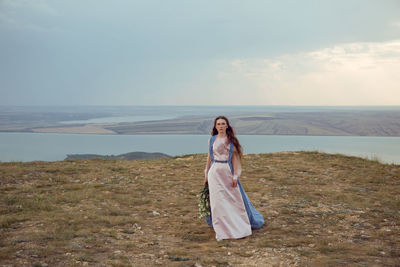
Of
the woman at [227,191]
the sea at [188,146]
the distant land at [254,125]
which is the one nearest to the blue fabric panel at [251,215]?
the woman at [227,191]

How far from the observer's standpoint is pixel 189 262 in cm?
460

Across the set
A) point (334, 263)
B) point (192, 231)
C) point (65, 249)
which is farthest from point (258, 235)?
point (65, 249)

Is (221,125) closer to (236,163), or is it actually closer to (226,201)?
(236,163)

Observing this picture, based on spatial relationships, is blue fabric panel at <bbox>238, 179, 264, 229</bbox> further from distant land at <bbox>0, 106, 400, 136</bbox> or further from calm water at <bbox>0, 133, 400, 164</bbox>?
distant land at <bbox>0, 106, 400, 136</bbox>

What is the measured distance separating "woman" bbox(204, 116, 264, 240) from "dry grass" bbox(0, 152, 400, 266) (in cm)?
29

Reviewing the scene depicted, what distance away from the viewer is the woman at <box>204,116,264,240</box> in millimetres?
5996

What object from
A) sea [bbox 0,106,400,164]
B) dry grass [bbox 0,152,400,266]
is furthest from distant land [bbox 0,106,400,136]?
dry grass [bbox 0,152,400,266]

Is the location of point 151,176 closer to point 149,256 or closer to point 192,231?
point 192,231

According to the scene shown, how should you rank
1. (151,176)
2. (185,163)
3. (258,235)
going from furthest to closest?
(185,163)
(151,176)
(258,235)

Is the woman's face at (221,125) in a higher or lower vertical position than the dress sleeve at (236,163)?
higher

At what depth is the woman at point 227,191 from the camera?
6.00m

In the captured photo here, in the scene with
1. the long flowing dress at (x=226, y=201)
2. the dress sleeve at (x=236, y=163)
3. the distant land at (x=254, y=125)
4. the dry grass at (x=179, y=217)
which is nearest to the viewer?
the dry grass at (x=179, y=217)

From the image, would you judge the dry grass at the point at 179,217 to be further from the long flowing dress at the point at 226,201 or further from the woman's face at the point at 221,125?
the woman's face at the point at 221,125

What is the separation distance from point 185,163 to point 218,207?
812 centimetres
